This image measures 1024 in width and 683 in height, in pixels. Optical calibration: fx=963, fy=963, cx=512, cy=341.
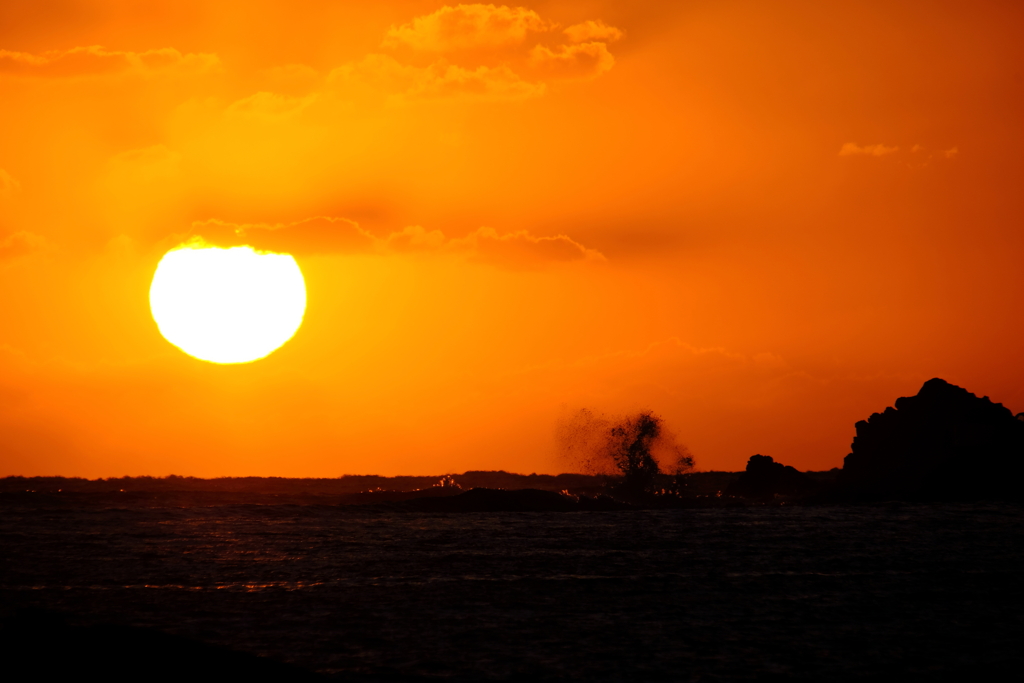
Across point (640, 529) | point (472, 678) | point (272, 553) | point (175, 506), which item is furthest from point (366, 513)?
point (472, 678)

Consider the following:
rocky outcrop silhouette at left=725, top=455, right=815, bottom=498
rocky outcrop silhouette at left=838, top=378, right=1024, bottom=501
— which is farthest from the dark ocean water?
rocky outcrop silhouette at left=725, top=455, right=815, bottom=498

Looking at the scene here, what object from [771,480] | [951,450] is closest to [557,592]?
[951,450]

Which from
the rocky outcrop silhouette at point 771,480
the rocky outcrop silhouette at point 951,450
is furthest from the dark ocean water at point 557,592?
the rocky outcrop silhouette at point 771,480

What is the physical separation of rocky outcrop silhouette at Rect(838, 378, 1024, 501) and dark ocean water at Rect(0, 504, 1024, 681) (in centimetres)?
2117

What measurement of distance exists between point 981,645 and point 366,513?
98.7 metres

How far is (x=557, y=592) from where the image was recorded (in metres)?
56.6

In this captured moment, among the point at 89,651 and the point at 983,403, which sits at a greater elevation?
the point at 983,403

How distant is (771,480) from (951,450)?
32401 mm

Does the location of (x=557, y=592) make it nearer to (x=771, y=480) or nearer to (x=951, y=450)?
(x=951, y=450)

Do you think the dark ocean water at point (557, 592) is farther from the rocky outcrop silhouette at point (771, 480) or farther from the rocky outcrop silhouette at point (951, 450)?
the rocky outcrop silhouette at point (771, 480)

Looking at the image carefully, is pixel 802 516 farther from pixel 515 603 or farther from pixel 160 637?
pixel 160 637

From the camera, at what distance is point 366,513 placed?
128625 mm

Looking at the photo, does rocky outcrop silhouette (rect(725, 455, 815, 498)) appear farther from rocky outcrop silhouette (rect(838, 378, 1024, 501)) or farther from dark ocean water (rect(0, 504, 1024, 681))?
dark ocean water (rect(0, 504, 1024, 681))

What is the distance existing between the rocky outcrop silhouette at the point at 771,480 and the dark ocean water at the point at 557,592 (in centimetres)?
4631
